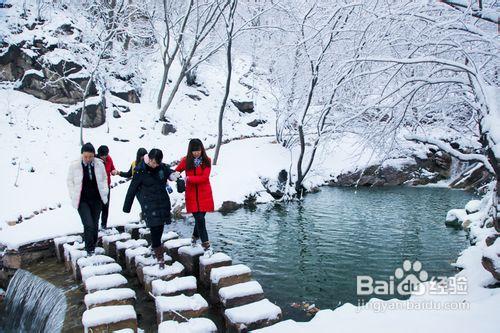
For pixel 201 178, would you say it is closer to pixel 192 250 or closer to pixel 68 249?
pixel 192 250

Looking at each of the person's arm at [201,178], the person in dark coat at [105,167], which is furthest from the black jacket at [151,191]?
the person in dark coat at [105,167]

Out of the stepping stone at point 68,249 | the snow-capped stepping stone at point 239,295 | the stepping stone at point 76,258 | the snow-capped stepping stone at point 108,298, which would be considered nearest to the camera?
the snow-capped stepping stone at point 108,298

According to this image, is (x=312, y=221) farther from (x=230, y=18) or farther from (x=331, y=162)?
(x=331, y=162)

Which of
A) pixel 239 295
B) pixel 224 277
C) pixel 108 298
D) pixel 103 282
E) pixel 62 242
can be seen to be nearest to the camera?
pixel 108 298

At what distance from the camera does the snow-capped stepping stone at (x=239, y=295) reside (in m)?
4.66

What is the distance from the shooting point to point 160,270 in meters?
5.49

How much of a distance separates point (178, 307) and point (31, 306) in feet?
11.4

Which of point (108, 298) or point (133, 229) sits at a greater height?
→ point (133, 229)

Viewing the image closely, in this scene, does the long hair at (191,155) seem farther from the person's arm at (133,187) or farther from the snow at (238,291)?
the snow at (238,291)

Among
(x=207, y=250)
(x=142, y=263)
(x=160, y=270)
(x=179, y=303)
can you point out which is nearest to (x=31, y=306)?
(x=142, y=263)

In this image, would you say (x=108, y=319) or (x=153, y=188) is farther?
(x=153, y=188)

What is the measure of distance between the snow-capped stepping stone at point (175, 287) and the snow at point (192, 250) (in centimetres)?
120

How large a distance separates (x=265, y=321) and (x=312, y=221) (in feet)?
26.7

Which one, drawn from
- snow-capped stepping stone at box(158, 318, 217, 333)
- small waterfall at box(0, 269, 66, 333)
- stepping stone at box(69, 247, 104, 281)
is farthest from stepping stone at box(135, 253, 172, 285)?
snow-capped stepping stone at box(158, 318, 217, 333)
